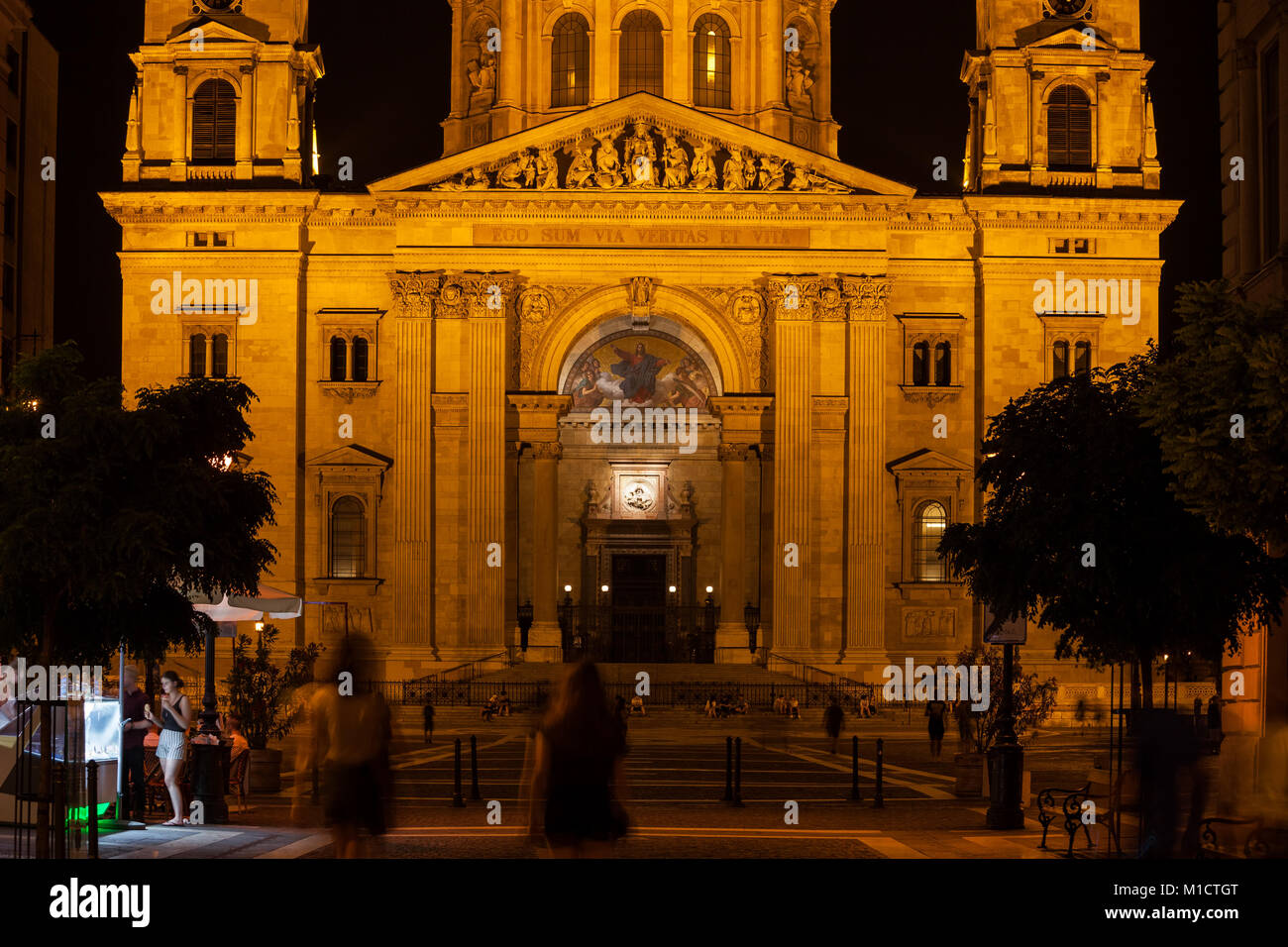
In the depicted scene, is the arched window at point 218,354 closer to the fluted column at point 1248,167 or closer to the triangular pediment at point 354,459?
the triangular pediment at point 354,459

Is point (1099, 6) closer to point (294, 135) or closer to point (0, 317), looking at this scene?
point (294, 135)

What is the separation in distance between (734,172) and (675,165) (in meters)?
1.94

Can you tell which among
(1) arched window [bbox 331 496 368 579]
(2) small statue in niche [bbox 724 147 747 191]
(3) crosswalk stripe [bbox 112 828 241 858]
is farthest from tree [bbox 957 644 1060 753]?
(1) arched window [bbox 331 496 368 579]

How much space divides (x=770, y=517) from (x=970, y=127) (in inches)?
615

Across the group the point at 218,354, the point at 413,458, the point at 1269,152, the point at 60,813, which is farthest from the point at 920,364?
the point at 60,813

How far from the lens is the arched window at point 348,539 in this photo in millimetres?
59094

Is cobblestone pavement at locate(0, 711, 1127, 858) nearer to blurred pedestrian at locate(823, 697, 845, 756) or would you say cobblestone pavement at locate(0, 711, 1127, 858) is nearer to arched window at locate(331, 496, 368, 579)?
blurred pedestrian at locate(823, 697, 845, 756)

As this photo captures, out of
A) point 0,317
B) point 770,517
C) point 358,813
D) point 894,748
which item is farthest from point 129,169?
point 358,813

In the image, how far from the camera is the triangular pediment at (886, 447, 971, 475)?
5875 centimetres

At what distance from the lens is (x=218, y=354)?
194 ft

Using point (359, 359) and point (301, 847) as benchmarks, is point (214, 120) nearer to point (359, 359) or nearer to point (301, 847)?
point (359, 359)

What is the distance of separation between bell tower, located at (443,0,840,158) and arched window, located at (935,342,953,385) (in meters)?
10.5

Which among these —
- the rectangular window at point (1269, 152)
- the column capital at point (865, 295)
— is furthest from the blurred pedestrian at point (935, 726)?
the column capital at point (865, 295)

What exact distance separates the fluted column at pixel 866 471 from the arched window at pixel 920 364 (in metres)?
1.83
